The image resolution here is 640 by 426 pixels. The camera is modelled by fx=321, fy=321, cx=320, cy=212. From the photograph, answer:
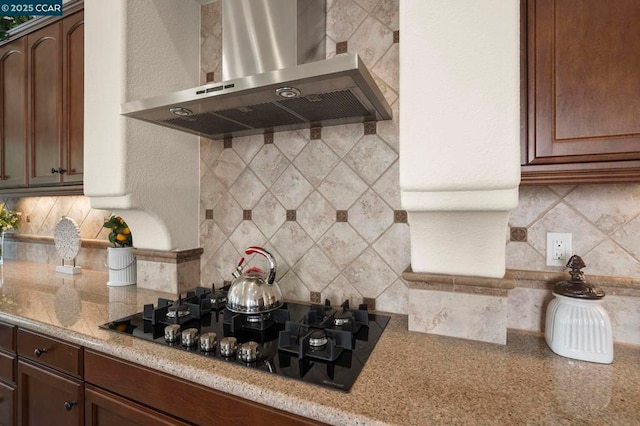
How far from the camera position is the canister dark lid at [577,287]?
90cm

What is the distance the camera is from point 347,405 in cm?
71

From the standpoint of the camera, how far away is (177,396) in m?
0.91

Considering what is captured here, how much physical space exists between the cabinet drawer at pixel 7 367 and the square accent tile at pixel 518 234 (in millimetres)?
2018

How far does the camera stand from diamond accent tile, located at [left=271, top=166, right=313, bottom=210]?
1490 millimetres

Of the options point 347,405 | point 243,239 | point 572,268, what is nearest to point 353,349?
point 347,405

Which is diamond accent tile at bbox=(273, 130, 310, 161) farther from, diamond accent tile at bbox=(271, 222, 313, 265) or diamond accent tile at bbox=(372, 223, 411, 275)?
diamond accent tile at bbox=(372, 223, 411, 275)

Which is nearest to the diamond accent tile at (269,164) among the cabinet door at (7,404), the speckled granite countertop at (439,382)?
the speckled granite countertop at (439,382)

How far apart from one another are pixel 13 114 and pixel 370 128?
2394 mm

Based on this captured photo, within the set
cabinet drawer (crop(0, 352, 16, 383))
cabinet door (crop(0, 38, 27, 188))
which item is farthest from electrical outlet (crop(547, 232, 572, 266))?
cabinet door (crop(0, 38, 27, 188))

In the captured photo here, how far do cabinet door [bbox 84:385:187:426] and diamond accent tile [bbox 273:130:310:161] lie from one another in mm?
1085

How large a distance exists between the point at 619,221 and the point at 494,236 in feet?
1.47

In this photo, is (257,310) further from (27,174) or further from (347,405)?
(27,174)

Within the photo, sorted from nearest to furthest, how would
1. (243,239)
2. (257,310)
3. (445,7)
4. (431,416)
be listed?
(431,416) → (445,7) → (257,310) → (243,239)

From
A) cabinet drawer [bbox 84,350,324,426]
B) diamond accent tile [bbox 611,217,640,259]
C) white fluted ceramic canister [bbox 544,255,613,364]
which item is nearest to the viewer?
cabinet drawer [bbox 84,350,324,426]
